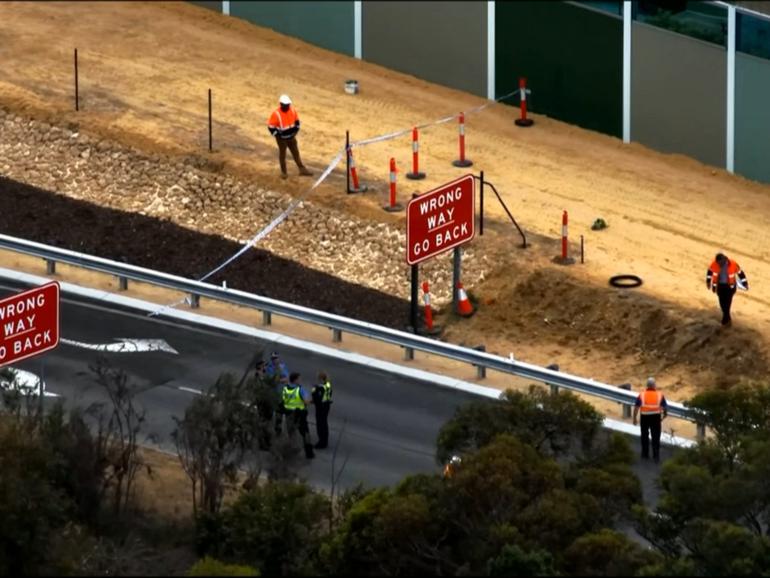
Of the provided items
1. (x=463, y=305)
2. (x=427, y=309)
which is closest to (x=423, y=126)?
(x=463, y=305)

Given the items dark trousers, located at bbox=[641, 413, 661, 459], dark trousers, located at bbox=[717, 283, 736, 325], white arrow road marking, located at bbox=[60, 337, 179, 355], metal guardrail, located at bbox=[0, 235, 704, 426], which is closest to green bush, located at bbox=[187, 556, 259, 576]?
dark trousers, located at bbox=[641, 413, 661, 459]

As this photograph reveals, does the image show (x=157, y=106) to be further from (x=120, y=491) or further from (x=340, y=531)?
(x=340, y=531)

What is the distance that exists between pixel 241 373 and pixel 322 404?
2530mm

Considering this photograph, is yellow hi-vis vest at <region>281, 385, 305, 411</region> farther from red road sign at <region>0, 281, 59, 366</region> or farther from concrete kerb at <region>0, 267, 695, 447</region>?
red road sign at <region>0, 281, 59, 366</region>

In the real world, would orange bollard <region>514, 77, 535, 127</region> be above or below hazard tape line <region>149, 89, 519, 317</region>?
above

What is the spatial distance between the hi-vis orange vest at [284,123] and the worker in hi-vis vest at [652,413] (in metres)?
9.58

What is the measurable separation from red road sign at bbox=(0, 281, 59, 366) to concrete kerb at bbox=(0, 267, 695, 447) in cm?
646

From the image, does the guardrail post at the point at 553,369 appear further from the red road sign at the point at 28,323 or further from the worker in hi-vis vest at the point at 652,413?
the red road sign at the point at 28,323

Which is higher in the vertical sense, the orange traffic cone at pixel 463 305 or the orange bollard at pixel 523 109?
the orange bollard at pixel 523 109

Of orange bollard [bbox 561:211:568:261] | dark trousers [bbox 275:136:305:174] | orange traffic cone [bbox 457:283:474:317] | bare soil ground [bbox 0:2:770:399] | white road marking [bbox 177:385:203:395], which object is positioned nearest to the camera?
white road marking [bbox 177:385:203:395]

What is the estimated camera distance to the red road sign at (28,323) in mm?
28844

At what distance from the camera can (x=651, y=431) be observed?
31734mm

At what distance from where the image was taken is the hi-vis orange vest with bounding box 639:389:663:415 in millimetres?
31469

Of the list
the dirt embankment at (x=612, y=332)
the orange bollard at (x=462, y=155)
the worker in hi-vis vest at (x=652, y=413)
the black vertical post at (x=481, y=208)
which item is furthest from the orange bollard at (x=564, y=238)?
the worker in hi-vis vest at (x=652, y=413)
